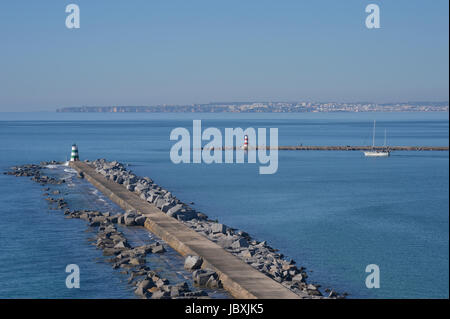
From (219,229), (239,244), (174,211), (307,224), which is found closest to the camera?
(239,244)

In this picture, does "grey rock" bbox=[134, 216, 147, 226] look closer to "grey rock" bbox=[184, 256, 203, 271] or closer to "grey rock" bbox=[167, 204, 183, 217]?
"grey rock" bbox=[167, 204, 183, 217]

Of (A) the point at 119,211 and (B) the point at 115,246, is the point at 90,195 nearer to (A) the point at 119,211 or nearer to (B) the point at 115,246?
(A) the point at 119,211

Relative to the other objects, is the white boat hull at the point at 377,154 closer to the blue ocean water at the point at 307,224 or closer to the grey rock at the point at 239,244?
the blue ocean water at the point at 307,224

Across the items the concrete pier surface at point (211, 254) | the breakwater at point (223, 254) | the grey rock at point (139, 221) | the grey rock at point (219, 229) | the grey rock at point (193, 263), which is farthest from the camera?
the grey rock at point (139, 221)

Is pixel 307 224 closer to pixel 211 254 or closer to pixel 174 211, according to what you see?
pixel 174 211

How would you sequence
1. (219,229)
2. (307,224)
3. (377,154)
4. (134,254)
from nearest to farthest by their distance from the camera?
1. (134,254)
2. (219,229)
3. (307,224)
4. (377,154)

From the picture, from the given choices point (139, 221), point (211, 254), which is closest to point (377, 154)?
point (139, 221)

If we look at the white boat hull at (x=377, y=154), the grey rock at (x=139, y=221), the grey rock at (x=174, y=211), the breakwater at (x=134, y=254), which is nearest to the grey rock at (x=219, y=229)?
the breakwater at (x=134, y=254)
